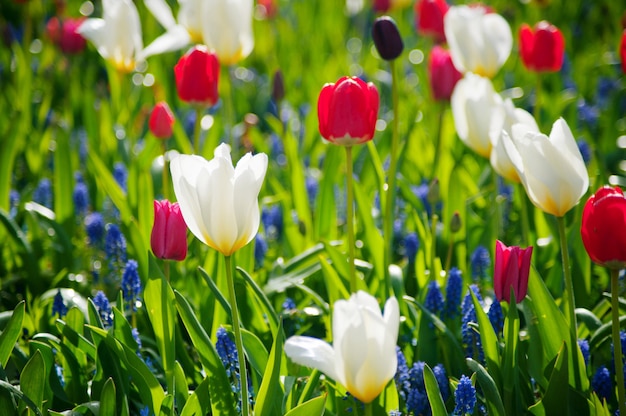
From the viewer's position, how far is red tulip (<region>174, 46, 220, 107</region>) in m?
2.40

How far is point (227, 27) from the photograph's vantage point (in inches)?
105

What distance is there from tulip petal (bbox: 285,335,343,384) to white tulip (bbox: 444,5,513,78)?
5.93ft

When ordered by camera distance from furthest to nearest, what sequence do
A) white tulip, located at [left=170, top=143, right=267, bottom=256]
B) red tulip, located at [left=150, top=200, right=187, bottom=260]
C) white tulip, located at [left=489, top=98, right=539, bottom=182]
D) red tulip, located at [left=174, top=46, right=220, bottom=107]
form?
red tulip, located at [left=174, top=46, right=220, bottom=107] < white tulip, located at [left=489, top=98, right=539, bottom=182] < red tulip, located at [left=150, top=200, right=187, bottom=260] < white tulip, located at [left=170, top=143, right=267, bottom=256]

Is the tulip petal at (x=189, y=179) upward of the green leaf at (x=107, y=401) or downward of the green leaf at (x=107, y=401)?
upward

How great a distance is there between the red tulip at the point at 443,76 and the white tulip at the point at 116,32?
1.17 meters

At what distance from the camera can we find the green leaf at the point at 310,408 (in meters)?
1.41

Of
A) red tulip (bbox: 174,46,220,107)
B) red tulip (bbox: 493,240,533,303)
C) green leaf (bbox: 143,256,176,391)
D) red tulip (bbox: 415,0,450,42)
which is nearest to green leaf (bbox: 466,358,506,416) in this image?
red tulip (bbox: 493,240,533,303)

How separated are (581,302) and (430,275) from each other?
50 cm

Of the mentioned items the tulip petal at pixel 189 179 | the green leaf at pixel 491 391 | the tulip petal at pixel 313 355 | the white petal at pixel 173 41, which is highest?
the white petal at pixel 173 41

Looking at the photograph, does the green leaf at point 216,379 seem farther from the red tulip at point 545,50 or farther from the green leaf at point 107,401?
the red tulip at point 545,50

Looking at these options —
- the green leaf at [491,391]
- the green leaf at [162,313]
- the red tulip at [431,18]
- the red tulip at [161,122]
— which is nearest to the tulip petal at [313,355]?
the green leaf at [491,391]

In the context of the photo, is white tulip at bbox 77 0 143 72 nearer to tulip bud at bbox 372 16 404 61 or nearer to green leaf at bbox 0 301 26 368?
tulip bud at bbox 372 16 404 61

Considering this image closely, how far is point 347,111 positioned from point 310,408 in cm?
69

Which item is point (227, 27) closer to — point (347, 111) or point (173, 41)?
point (173, 41)
